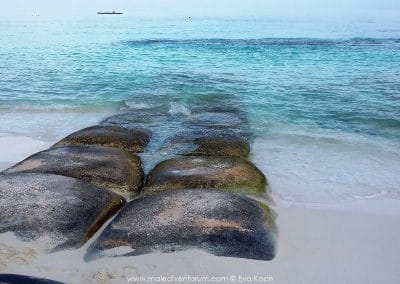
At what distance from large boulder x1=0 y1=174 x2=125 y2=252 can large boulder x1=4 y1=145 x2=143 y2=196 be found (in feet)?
1.65

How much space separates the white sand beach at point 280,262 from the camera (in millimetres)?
5117

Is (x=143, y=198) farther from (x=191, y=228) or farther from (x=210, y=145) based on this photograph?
(x=210, y=145)

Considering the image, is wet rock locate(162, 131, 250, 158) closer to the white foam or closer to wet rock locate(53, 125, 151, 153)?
the white foam

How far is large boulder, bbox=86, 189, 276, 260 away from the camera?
5.44m

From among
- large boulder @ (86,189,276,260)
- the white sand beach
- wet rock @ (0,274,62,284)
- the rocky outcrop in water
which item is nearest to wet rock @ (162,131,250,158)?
the rocky outcrop in water

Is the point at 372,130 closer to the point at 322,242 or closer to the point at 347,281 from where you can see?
the point at 322,242

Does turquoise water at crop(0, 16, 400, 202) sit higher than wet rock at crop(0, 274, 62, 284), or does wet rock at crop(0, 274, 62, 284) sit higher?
wet rock at crop(0, 274, 62, 284)

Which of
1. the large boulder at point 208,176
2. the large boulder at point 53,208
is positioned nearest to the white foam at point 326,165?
the large boulder at point 208,176

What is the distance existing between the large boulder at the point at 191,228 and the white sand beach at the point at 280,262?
0.14 meters

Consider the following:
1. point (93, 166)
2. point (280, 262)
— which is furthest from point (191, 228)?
point (93, 166)

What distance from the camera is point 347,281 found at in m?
5.14

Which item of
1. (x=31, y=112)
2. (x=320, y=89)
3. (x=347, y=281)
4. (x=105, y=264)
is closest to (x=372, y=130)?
(x=320, y=89)

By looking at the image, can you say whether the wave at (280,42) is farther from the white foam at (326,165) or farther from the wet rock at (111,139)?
the wet rock at (111,139)

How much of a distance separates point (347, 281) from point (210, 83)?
1500 cm
